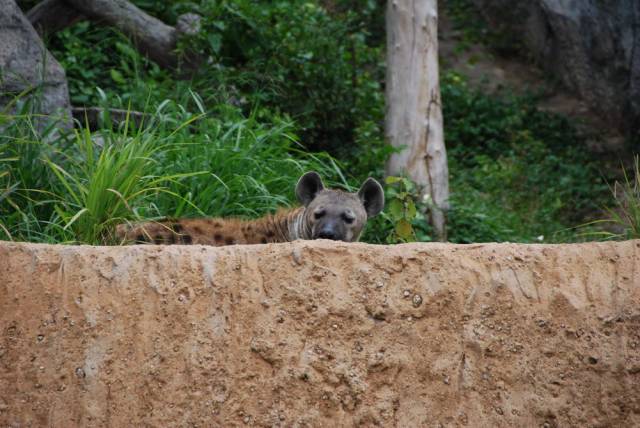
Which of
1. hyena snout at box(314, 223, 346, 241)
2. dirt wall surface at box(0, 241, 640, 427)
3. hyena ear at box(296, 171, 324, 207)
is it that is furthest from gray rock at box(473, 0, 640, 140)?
dirt wall surface at box(0, 241, 640, 427)

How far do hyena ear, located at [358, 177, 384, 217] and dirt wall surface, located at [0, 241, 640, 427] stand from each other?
201cm

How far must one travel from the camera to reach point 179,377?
3.98 meters

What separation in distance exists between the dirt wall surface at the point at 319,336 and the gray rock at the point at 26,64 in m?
3.31

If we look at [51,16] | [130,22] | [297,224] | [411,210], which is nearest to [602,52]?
[411,210]

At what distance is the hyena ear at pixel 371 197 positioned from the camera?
6.14 metres

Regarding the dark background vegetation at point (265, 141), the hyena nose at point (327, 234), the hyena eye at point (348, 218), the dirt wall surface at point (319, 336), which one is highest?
the dirt wall surface at point (319, 336)

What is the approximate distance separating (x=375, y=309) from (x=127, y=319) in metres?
1.00

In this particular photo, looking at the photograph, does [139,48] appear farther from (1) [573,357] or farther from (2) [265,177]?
(1) [573,357]

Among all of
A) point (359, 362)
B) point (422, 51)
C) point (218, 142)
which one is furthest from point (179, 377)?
point (422, 51)

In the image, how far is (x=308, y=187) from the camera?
607 centimetres

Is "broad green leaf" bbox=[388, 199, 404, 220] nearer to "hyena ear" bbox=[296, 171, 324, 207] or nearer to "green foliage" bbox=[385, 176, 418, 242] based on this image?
"green foliage" bbox=[385, 176, 418, 242]

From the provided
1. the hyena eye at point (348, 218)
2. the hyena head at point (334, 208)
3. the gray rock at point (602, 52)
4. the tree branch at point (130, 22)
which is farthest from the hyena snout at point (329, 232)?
the gray rock at point (602, 52)

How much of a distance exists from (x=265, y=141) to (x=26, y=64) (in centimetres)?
186

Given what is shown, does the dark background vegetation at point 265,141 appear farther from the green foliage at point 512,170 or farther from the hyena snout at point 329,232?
the hyena snout at point 329,232
